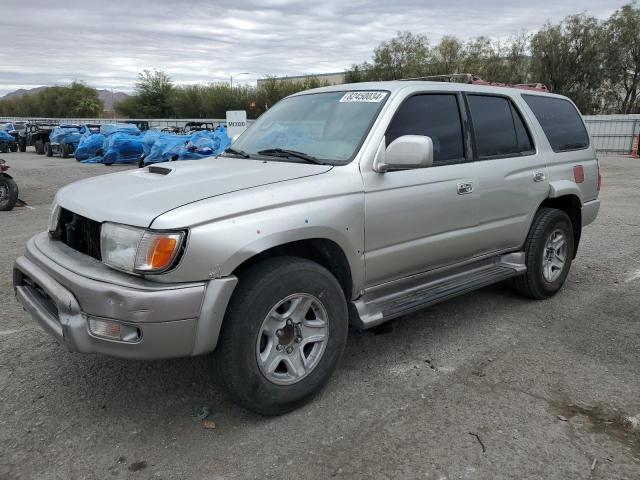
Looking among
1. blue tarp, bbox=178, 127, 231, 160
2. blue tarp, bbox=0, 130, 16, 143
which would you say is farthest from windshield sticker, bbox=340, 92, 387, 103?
blue tarp, bbox=0, 130, 16, 143

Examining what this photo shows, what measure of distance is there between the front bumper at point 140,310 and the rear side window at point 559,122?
353cm

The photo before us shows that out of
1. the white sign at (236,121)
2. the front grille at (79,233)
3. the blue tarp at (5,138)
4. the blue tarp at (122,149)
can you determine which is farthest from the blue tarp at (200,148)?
the blue tarp at (5,138)

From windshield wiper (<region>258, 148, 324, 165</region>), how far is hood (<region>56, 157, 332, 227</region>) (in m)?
0.08

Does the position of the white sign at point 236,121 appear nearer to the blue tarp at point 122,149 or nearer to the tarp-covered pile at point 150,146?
the tarp-covered pile at point 150,146

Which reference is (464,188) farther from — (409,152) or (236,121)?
(236,121)

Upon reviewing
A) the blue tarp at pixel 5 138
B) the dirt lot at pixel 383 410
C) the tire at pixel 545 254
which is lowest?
the dirt lot at pixel 383 410

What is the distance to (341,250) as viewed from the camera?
317 centimetres

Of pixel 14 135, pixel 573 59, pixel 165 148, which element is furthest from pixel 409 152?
pixel 573 59

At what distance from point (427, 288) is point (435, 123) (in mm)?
1203

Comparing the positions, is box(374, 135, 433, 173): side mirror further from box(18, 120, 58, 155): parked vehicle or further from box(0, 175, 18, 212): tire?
box(18, 120, 58, 155): parked vehicle

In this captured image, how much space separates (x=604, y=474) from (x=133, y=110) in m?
71.2

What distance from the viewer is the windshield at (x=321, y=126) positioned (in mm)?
3449

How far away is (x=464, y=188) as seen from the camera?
151 inches

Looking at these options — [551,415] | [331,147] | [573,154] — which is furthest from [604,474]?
[573,154]
